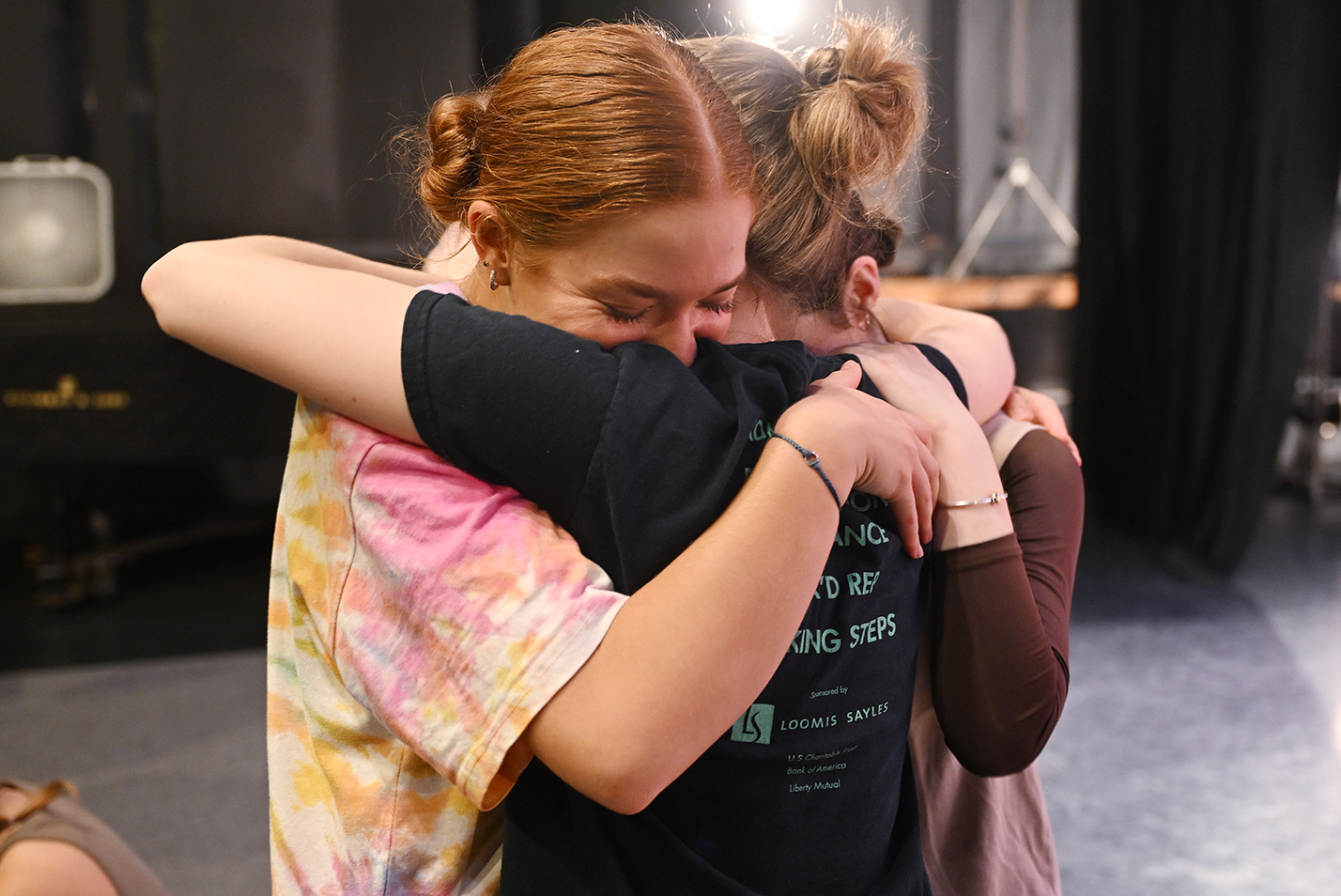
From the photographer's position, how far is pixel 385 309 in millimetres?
664

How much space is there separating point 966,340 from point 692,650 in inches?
19.4

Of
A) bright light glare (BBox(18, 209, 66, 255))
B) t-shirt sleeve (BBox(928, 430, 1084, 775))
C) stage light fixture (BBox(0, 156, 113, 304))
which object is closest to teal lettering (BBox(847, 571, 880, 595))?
t-shirt sleeve (BBox(928, 430, 1084, 775))

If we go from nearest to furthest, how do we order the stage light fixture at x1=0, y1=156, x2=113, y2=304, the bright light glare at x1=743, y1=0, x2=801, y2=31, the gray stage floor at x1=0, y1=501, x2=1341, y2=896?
the gray stage floor at x1=0, y1=501, x2=1341, y2=896 → the bright light glare at x1=743, y1=0, x2=801, y2=31 → the stage light fixture at x1=0, y1=156, x2=113, y2=304

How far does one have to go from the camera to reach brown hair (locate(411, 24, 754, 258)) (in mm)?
669

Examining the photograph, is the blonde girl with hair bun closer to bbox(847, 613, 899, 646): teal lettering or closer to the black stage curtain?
bbox(847, 613, 899, 646): teal lettering

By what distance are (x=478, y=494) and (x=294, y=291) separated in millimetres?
180

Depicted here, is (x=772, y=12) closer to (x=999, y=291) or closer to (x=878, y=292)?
(x=999, y=291)

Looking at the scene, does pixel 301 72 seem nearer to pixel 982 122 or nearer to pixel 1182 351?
pixel 982 122

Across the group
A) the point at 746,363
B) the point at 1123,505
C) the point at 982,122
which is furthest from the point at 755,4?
the point at 746,363

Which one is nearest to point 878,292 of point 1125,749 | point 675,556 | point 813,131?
point 813,131

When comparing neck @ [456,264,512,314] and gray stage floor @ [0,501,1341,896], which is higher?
neck @ [456,264,512,314]

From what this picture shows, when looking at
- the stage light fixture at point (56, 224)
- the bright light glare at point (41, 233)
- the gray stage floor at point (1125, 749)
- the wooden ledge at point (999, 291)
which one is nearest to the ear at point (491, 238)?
the gray stage floor at point (1125, 749)

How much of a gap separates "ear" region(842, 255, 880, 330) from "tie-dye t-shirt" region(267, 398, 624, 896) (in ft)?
1.24

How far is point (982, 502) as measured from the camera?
2.66ft
